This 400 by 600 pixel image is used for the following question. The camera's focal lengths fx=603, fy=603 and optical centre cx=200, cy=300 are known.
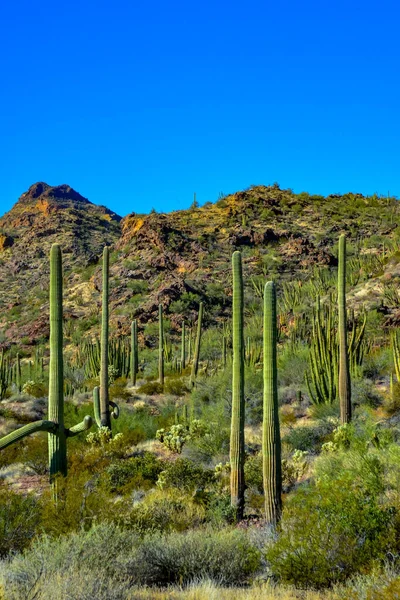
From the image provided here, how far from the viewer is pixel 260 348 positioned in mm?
23375

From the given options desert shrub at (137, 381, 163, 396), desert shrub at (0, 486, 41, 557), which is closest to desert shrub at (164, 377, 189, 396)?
desert shrub at (137, 381, 163, 396)

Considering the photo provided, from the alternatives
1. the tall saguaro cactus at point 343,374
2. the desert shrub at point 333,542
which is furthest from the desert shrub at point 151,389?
the desert shrub at point 333,542

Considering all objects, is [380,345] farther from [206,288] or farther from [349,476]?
[206,288]

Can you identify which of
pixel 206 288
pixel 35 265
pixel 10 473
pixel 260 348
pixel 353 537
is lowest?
pixel 10 473

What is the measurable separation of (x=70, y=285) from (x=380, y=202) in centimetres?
2859

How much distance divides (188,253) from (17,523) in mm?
41316

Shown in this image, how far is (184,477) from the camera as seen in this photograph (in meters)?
11.9

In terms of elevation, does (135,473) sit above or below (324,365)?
below

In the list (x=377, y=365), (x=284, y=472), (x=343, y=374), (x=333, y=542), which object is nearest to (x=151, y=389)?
(x=377, y=365)

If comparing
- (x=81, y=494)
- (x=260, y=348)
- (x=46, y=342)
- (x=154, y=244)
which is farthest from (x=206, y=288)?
(x=81, y=494)

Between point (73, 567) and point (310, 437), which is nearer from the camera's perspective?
point (73, 567)

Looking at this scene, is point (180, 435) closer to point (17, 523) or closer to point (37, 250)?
point (17, 523)

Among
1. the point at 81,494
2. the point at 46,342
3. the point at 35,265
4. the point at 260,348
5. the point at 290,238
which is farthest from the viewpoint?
the point at 35,265

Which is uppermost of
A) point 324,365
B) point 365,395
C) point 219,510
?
point 324,365
